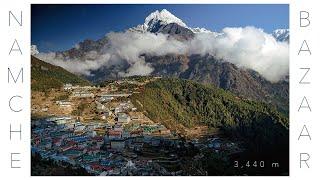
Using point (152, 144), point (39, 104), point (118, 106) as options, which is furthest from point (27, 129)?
point (118, 106)

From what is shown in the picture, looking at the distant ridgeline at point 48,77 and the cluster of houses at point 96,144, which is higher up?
the distant ridgeline at point 48,77

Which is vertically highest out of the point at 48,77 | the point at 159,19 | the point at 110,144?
the point at 159,19

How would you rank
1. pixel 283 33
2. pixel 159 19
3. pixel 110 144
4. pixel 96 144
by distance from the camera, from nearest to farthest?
pixel 283 33
pixel 96 144
pixel 110 144
pixel 159 19

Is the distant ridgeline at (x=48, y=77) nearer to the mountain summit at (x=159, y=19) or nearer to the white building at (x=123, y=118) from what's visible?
the white building at (x=123, y=118)

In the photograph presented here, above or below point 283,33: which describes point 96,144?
below

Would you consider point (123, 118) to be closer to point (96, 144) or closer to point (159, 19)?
point (96, 144)

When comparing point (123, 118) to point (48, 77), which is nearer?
point (123, 118)

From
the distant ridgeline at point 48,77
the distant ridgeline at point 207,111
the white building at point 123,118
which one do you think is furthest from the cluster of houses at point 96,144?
the distant ridgeline at point 207,111

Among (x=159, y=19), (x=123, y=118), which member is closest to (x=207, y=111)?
(x=123, y=118)
